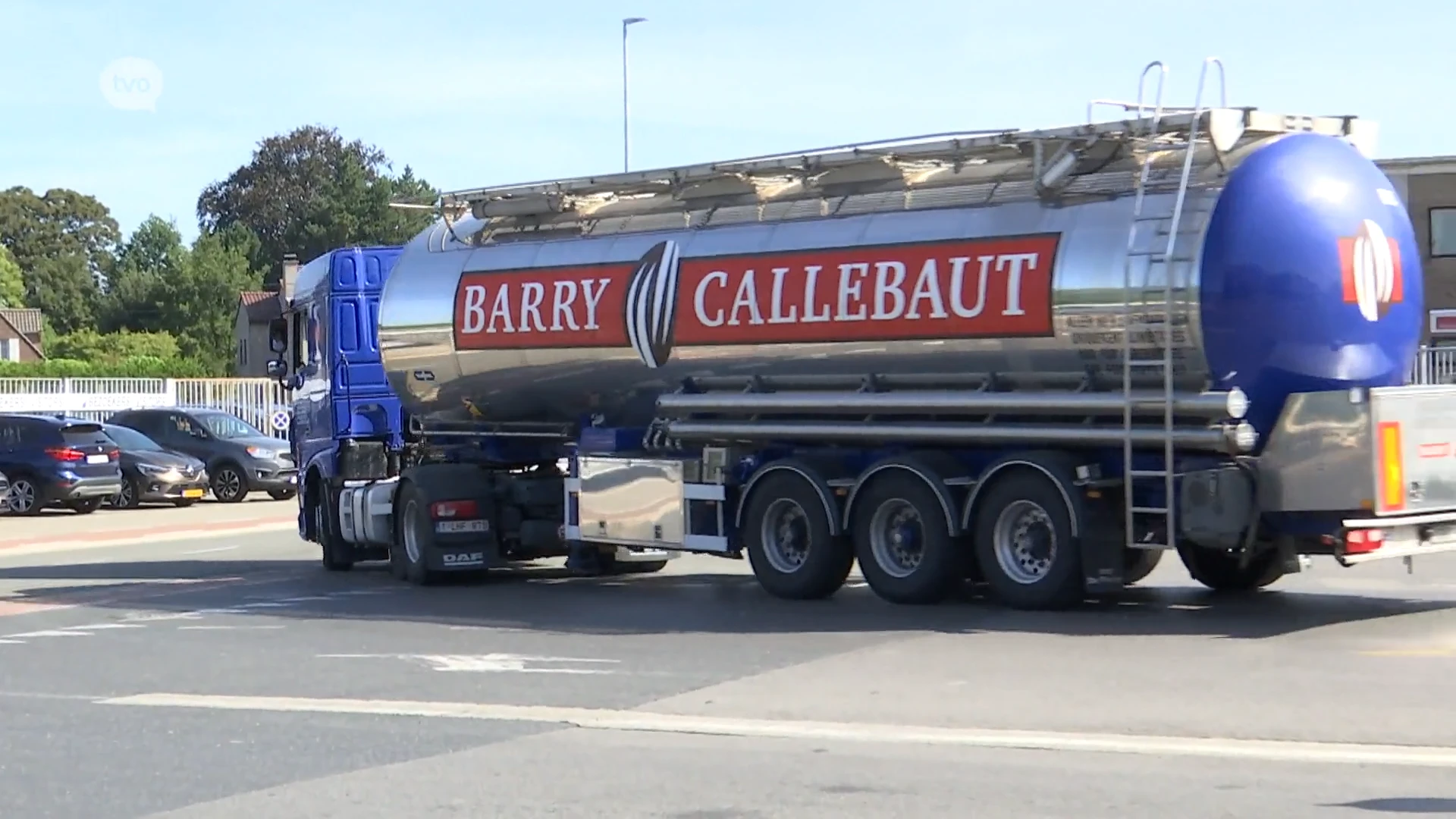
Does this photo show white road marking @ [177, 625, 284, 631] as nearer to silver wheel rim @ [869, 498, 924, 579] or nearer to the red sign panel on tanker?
the red sign panel on tanker

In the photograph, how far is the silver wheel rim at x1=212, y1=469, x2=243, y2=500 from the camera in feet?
117

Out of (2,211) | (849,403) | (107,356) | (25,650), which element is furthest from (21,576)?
(2,211)

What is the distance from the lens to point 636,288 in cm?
1733

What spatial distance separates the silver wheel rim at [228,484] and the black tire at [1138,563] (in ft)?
73.7

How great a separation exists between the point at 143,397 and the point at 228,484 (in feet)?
39.5

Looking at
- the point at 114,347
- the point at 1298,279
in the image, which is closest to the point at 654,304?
the point at 1298,279

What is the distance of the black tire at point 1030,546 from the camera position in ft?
46.8

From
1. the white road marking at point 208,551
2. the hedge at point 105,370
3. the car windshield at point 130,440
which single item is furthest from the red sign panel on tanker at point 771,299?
the hedge at point 105,370

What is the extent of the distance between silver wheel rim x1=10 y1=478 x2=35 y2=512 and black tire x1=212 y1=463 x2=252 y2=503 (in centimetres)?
375

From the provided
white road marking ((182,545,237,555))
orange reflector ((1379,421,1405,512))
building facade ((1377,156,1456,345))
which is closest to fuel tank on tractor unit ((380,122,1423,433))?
orange reflector ((1379,421,1405,512))

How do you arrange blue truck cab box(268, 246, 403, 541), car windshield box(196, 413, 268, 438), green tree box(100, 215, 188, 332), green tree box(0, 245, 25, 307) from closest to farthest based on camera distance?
blue truck cab box(268, 246, 403, 541), car windshield box(196, 413, 268, 438), green tree box(100, 215, 188, 332), green tree box(0, 245, 25, 307)

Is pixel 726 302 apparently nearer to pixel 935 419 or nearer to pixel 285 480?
pixel 935 419

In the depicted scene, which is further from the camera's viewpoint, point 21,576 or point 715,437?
point 21,576

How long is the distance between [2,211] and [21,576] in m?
114
